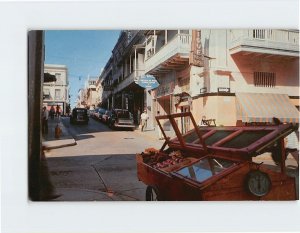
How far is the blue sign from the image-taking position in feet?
28.8

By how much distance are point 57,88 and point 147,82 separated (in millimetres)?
2656

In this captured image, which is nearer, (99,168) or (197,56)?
(99,168)

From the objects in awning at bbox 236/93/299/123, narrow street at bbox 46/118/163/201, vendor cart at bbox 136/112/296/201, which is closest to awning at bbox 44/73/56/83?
narrow street at bbox 46/118/163/201

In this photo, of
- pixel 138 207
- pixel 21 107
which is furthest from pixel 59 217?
pixel 21 107

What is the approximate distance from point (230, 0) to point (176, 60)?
150 inches

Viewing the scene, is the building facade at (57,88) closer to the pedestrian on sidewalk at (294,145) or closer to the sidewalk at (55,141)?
the sidewalk at (55,141)

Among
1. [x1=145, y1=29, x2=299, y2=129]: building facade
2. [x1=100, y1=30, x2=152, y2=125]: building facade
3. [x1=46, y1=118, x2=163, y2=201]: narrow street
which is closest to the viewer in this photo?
[x1=46, y1=118, x2=163, y2=201]: narrow street

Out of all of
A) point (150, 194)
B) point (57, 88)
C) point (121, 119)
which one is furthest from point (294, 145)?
point (57, 88)

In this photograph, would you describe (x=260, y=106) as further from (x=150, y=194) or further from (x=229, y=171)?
(x=229, y=171)

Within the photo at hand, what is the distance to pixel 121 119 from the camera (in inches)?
390

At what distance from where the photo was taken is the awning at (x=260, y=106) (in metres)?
8.17

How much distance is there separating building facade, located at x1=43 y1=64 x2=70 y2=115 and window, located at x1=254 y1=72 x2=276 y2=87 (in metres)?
5.27

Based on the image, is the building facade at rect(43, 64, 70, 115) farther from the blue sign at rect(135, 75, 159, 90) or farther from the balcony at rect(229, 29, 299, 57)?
the balcony at rect(229, 29, 299, 57)

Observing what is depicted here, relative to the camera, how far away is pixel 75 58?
7.46 meters
